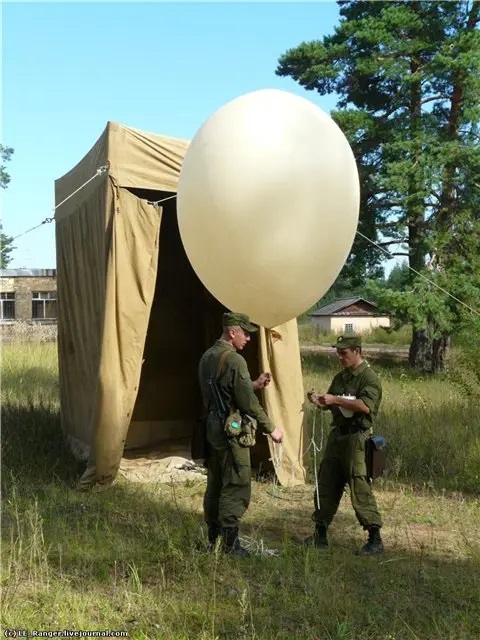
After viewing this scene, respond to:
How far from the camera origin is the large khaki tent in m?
6.55

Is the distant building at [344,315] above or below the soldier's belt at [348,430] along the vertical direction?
above

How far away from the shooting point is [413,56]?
17859 mm

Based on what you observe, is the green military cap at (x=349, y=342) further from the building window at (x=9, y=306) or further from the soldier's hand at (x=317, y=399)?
the building window at (x=9, y=306)

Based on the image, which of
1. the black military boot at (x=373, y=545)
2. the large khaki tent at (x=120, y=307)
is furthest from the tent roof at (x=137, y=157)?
the black military boot at (x=373, y=545)

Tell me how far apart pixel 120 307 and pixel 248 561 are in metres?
2.75

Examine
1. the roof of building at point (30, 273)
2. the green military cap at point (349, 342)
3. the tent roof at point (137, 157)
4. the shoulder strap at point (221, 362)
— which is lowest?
the shoulder strap at point (221, 362)

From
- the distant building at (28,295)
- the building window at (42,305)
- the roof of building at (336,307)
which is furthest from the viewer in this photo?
the roof of building at (336,307)

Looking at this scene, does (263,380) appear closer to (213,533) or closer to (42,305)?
(213,533)

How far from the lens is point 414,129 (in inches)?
Result: 684

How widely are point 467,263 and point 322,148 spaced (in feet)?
44.0

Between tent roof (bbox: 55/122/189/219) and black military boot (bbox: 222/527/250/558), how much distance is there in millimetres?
3341

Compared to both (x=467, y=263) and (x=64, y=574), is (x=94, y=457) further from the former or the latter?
(x=467, y=263)

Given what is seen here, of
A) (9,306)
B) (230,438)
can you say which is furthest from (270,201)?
(9,306)

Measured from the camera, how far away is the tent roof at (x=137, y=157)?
6.67 m
